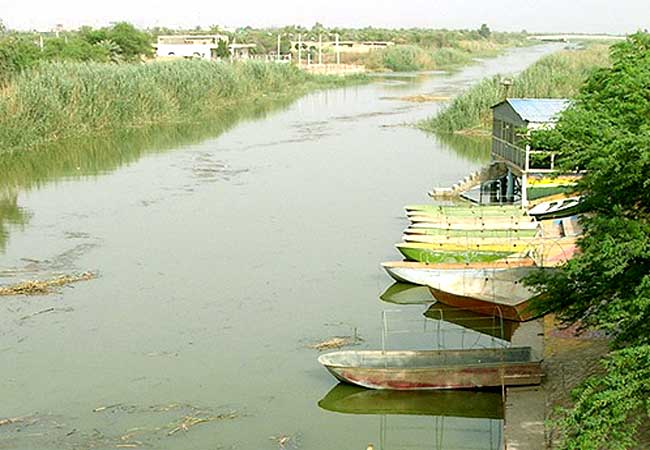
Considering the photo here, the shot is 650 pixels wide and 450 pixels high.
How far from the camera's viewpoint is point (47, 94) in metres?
30.2

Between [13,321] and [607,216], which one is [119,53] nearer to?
[13,321]

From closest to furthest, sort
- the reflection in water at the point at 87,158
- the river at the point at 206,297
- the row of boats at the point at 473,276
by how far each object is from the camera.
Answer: the river at the point at 206,297
the row of boats at the point at 473,276
the reflection in water at the point at 87,158

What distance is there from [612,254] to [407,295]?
748cm

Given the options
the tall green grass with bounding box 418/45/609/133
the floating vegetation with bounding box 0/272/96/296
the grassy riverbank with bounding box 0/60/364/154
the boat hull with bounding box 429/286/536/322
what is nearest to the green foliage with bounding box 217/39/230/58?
the grassy riverbank with bounding box 0/60/364/154

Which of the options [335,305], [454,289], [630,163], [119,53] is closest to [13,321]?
[335,305]

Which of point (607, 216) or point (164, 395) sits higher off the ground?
point (607, 216)

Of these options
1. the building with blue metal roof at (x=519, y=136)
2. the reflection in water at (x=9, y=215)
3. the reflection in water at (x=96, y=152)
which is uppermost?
the building with blue metal roof at (x=519, y=136)

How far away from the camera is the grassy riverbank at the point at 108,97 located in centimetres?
2936

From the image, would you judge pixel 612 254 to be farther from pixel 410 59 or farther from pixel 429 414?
pixel 410 59

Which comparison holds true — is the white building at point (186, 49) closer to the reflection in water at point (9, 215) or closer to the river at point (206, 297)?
the river at point (206, 297)

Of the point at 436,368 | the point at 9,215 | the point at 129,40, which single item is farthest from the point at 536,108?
the point at 129,40

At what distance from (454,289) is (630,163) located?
6264 mm

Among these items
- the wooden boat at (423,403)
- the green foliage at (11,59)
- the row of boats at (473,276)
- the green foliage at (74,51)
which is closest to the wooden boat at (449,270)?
the row of boats at (473,276)

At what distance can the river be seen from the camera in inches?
410
